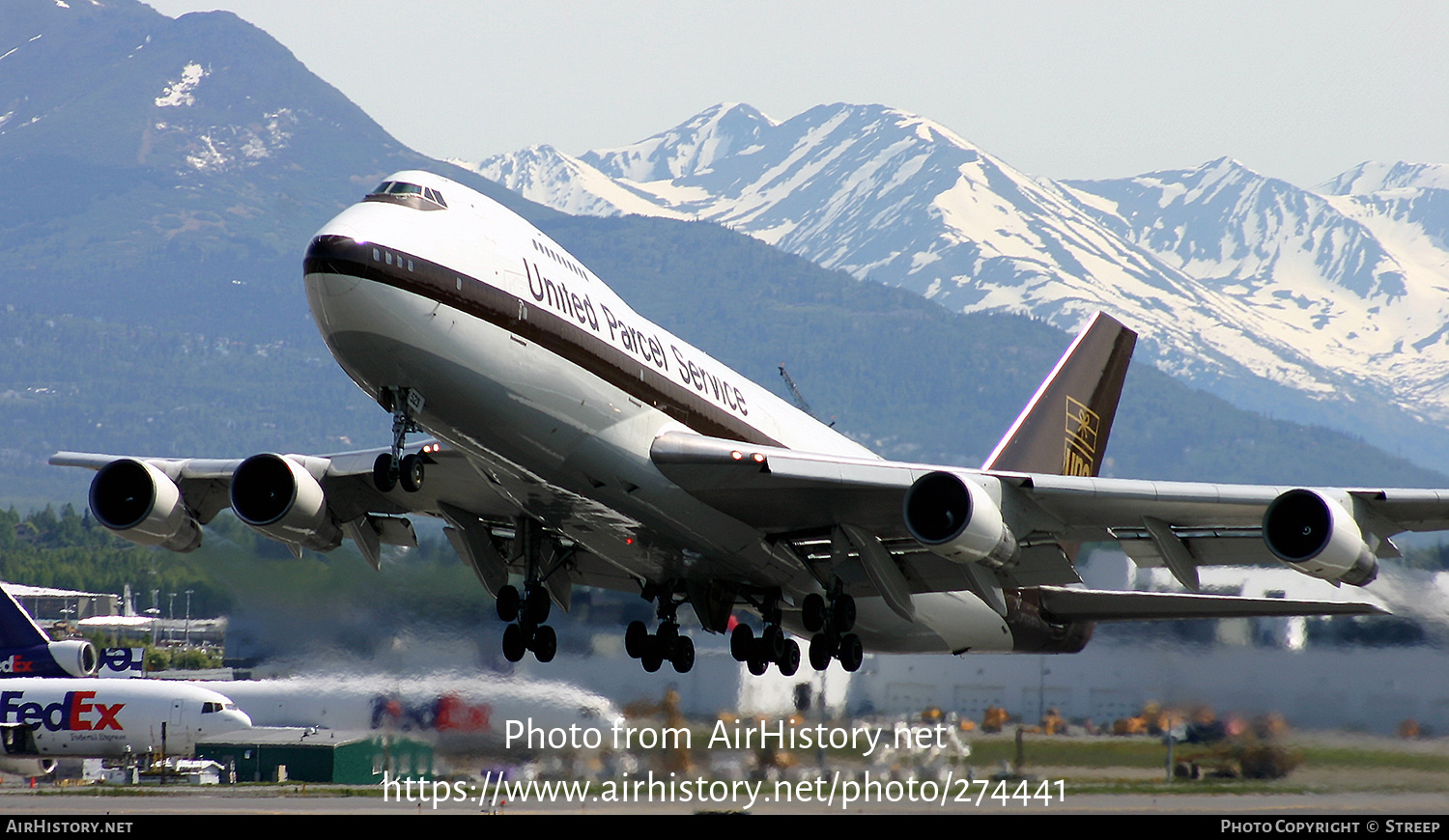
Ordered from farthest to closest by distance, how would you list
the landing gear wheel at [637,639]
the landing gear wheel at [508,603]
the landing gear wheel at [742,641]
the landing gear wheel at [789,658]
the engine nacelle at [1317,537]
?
→ 1. the landing gear wheel at [637,639]
2. the landing gear wheel at [742,641]
3. the landing gear wheel at [789,658]
4. the landing gear wheel at [508,603]
5. the engine nacelle at [1317,537]

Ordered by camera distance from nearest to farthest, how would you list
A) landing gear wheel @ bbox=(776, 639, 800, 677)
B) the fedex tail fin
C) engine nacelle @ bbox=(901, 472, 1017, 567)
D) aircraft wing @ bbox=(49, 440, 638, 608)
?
1. engine nacelle @ bbox=(901, 472, 1017, 567)
2. aircraft wing @ bbox=(49, 440, 638, 608)
3. landing gear wheel @ bbox=(776, 639, 800, 677)
4. the fedex tail fin

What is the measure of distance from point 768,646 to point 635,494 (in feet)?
18.4

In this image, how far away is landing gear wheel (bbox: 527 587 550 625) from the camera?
1009 inches

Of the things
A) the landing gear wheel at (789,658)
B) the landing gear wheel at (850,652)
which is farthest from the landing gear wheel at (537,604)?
the landing gear wheel at (850,652)

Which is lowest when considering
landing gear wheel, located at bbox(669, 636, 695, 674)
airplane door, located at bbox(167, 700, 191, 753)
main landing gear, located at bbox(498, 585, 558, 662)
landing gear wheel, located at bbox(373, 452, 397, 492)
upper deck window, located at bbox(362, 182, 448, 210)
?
airplane door, located at bbox(167, 700, 191, 753)

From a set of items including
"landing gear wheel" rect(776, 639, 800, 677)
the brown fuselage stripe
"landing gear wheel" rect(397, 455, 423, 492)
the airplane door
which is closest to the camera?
the brown fuselage stripe

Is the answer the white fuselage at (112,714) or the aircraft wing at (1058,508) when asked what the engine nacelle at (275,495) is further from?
the white fuselage at (112,714)

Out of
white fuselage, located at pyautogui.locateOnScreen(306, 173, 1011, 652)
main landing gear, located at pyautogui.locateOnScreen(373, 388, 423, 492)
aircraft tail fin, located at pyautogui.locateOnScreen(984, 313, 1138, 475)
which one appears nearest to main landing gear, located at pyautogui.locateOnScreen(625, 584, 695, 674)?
white fuselage, located at pyautogui.locateOnScreen(306, 173, 1011, 652)

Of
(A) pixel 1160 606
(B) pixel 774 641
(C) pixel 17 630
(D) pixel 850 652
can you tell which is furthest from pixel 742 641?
(C) pixel 17 630

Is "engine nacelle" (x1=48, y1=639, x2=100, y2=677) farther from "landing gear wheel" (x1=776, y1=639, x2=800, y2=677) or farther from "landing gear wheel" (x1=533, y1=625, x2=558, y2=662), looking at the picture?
"landing gear wheel" (x1=776, y1=639, x2=800, y2=677)

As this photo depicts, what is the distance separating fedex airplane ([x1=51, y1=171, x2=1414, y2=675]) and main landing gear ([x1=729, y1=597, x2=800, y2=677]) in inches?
2.2

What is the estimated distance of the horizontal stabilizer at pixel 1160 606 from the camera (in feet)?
92.9

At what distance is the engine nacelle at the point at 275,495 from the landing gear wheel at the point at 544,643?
13.4ft
